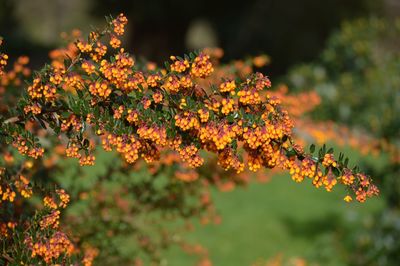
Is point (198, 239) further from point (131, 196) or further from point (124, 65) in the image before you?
point (124, 65)

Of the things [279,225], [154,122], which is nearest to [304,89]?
[279,225]

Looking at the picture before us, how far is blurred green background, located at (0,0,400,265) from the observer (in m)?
7.43

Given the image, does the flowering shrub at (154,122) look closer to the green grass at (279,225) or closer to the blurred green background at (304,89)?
the blurred green background at (304,89)

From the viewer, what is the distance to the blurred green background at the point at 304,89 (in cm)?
743

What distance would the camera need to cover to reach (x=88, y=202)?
5352mm

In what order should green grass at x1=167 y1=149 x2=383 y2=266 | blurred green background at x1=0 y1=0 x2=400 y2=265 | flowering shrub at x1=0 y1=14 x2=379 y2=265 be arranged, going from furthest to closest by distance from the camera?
green grass at x1=167 y1=149 x2=383 y2=266
blurred green background at x1=0 y1=0 x2=400 y2=265
flowering shrub at x1=0 y1=14 x2=379 y2=265

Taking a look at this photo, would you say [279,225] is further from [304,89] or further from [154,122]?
[154,122]

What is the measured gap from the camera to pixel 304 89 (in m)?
12.6

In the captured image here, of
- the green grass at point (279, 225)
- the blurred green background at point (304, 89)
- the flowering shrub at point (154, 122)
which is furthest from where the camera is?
the green grass at point (279, 225)

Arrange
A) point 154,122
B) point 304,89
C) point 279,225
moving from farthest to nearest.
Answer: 1. point 304,89
2. point 279,225
3. point 154,122

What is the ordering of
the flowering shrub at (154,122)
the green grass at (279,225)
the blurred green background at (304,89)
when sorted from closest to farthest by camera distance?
the flowering shrub at (154,122) < the blurred green background at (304,89) < the green grass at (279,225)

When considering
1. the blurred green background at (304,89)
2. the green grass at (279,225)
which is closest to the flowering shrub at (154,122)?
the blurred green background at (304,89)

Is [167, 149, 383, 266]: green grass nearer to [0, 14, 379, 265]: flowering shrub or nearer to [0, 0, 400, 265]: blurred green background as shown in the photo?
[0, 0, 400, 265]: blurred green background

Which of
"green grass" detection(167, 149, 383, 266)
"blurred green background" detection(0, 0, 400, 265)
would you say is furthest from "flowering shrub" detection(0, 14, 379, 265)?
"green grass" detection(167, 149, 383, 266)
